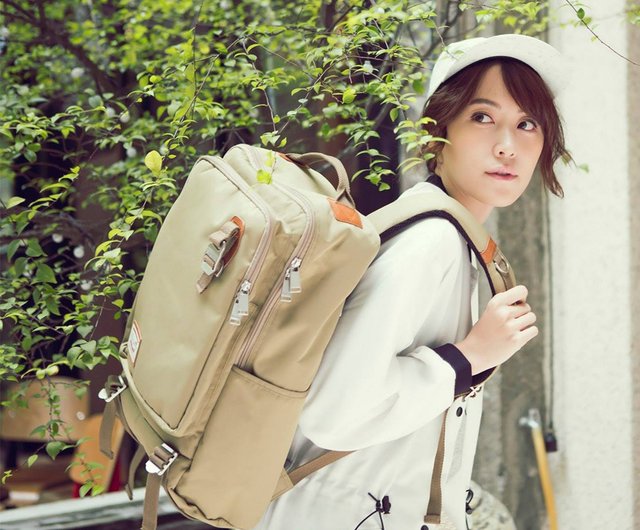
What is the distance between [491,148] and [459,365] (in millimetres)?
558

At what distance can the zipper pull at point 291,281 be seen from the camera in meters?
1.37

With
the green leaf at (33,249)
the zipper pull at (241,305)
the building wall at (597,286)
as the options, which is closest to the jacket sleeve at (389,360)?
the zipper pull at (241,305)

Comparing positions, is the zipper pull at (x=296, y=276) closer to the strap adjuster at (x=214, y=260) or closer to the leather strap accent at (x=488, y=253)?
the strap adjuster at (x=214, y=260)

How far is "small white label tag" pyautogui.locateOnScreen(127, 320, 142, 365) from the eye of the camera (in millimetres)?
1684

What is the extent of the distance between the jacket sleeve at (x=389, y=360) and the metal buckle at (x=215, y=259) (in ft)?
0.87

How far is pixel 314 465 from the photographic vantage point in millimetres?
1653

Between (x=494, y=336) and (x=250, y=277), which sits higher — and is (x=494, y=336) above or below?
below

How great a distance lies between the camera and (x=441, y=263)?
61.7 inches

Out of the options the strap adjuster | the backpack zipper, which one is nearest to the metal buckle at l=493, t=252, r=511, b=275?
the backpack zipper

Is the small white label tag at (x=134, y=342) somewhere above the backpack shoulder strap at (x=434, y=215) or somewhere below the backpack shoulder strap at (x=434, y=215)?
below

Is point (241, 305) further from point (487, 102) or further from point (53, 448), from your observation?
point (53, 448)

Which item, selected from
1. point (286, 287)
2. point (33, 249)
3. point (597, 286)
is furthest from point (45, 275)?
point (597, 286)

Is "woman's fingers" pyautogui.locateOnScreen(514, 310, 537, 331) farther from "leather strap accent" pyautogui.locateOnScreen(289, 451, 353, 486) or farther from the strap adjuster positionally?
the strap adjuster

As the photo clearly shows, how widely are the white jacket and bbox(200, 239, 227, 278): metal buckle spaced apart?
0.27 m
